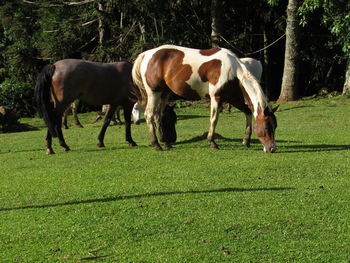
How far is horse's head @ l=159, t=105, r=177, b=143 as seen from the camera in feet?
46.6

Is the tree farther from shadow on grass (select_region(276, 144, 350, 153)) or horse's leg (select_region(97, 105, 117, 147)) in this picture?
horse's leg (select_region(97, 105, 117, 147))

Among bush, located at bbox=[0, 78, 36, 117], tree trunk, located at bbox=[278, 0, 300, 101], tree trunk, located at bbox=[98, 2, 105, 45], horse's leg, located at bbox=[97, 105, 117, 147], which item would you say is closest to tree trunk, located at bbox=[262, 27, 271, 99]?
tree trunk, located at bbox=[278, 0, 300, 101]

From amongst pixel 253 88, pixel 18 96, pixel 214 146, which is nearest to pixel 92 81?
pixel 214 146

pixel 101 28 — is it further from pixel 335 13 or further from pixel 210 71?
pixel 210 71

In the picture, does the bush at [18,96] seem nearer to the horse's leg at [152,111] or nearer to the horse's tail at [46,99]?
the horse's tail at [46,99]

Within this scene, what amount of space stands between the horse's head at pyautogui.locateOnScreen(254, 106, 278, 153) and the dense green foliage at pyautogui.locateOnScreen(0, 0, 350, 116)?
13.2 meters

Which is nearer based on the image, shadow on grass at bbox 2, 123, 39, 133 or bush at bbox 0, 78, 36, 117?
shadow on grass at bbox 2, 123, 39, 133

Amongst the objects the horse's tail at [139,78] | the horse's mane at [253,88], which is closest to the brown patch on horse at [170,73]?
the horse's tail at [139,78]

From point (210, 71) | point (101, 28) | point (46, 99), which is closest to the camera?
point (210, 71)

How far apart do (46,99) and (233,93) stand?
4.16m

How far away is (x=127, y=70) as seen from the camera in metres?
15.6

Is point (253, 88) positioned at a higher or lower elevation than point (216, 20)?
higher

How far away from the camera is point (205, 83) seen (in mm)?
13461

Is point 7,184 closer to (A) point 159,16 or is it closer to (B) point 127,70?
(B) point 127,70
